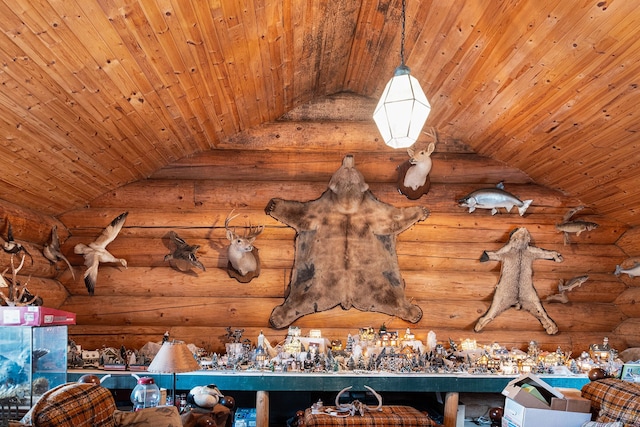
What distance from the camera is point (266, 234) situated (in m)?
6.00

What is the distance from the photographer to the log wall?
19.2 feet

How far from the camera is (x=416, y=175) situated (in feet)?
19.4

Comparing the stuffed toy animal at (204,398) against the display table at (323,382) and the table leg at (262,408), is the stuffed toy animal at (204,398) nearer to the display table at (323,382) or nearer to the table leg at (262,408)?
the display table at (323,382)

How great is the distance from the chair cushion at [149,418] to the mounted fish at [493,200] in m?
3.81

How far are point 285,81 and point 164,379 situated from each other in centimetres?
306

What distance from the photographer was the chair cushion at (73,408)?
2.86 metres

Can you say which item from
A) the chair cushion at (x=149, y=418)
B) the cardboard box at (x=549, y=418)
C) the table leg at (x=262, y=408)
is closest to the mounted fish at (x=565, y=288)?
the cardboard box at (x=549, y=418)

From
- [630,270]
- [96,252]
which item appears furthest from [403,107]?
[630,270]

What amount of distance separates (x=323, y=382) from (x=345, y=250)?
1475mm

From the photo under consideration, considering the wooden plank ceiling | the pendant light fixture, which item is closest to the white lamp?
the wooden plank ceiling

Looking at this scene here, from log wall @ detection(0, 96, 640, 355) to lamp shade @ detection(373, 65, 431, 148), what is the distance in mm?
2655

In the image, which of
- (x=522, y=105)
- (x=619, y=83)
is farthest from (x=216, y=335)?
(x=619, y=83)

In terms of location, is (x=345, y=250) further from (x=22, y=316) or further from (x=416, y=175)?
(x=22, y=316)

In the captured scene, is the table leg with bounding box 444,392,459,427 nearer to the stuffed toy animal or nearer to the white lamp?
the stuffed toy animal
